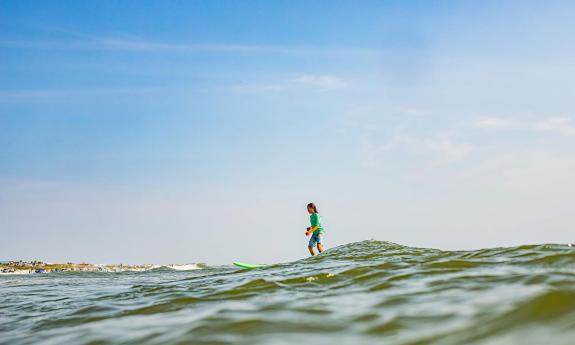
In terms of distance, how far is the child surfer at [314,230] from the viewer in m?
23.1

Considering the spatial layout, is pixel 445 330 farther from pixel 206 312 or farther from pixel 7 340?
pixel 7 340

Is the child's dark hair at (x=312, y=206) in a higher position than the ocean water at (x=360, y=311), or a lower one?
higher

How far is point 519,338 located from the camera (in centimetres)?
328

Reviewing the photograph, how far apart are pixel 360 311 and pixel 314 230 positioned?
18.1m

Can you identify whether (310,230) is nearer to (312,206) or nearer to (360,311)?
(312,206)

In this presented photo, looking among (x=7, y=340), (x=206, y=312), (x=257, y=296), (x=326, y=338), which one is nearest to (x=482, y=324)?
(x=326, y=338)

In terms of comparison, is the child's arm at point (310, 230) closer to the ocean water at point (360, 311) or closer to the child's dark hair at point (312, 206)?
the child's dark hair at point (312, 206)

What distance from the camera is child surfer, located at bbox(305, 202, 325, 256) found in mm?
23094

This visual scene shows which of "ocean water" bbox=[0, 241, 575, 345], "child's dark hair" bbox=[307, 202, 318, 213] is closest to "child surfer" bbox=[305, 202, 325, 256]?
"child's dark hair" bbox=[307, 202, 318, 213]

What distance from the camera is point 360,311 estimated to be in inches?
199

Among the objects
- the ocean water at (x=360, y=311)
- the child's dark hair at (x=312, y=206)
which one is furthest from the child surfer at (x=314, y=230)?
the ocean water at (x=360, y=311)

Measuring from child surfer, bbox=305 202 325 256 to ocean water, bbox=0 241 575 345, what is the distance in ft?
46.0

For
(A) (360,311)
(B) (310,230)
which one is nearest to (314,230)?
(B) (310,230)

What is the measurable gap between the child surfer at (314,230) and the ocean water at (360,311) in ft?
46.0
